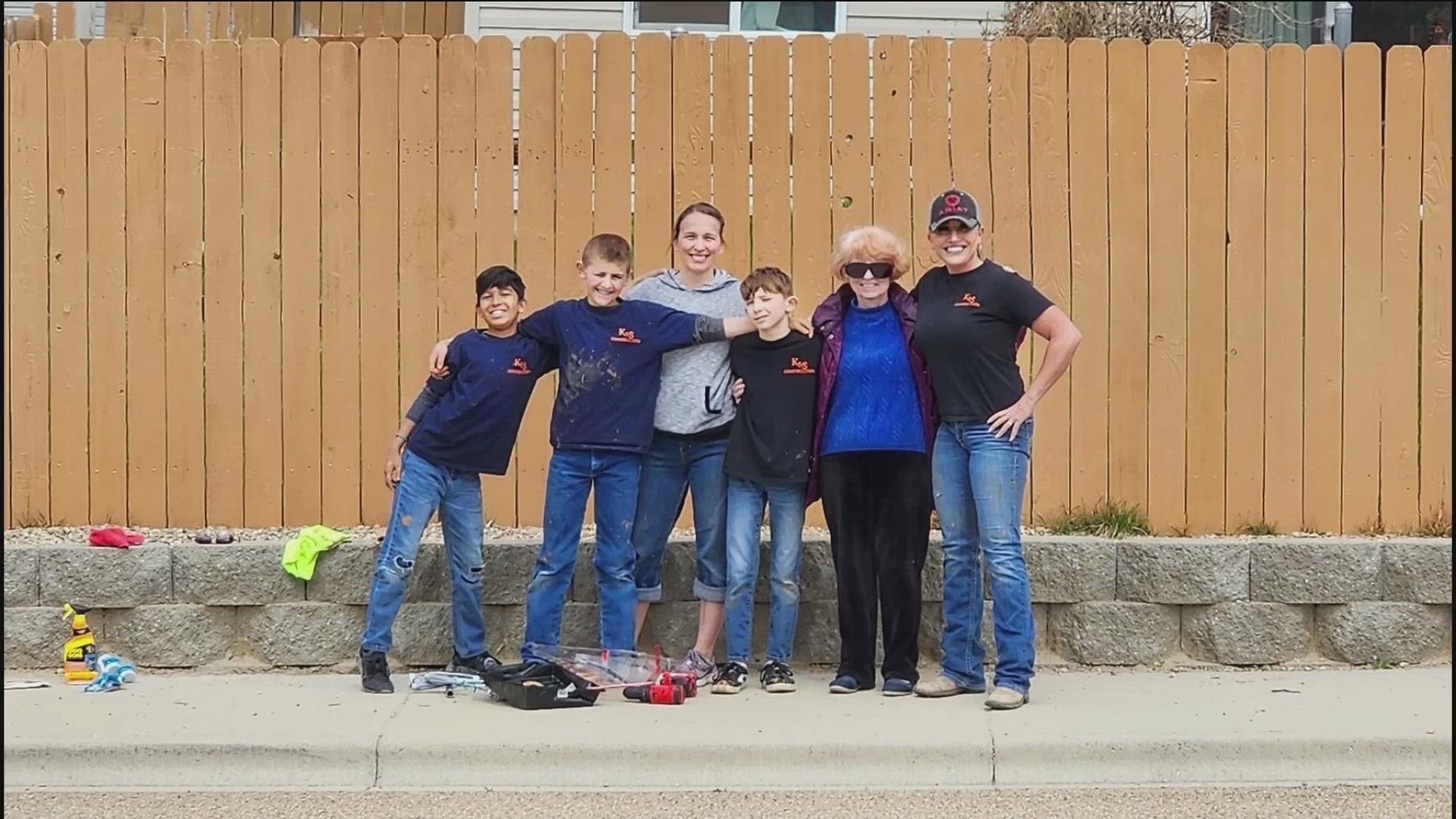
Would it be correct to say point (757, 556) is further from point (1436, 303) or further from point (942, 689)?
point (1436, 303)

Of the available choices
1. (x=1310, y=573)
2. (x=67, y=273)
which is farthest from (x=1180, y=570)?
(x=67, y=273)

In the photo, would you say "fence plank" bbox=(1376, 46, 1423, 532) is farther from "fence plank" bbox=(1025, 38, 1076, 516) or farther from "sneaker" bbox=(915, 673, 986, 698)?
"sneaker" bbox=(915, 673, 986, 698)

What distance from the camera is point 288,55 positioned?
6906 mm

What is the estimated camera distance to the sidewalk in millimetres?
5305

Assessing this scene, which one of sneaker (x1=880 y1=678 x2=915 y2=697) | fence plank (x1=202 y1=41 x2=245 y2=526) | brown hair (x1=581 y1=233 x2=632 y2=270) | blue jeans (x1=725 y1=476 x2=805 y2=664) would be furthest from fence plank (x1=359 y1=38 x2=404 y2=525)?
sneaker (x1=880 y1=678 x2=915 y2=697)

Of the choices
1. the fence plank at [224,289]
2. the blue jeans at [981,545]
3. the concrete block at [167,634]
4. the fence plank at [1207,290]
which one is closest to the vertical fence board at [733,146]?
the blue jeans at [981,545]

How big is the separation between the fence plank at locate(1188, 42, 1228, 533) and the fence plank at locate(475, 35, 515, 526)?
2.31m

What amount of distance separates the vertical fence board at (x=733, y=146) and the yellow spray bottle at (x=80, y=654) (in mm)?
2815

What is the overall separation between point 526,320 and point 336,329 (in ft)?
3.53

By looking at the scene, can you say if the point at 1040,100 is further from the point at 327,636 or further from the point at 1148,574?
the point at 327,636

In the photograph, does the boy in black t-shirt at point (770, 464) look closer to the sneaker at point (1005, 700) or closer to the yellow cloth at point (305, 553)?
the sneaker at point (1005, 700)

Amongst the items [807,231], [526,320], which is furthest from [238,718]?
[807,231]

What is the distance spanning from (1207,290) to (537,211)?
2.74 metres

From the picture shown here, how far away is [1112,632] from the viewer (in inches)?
254
